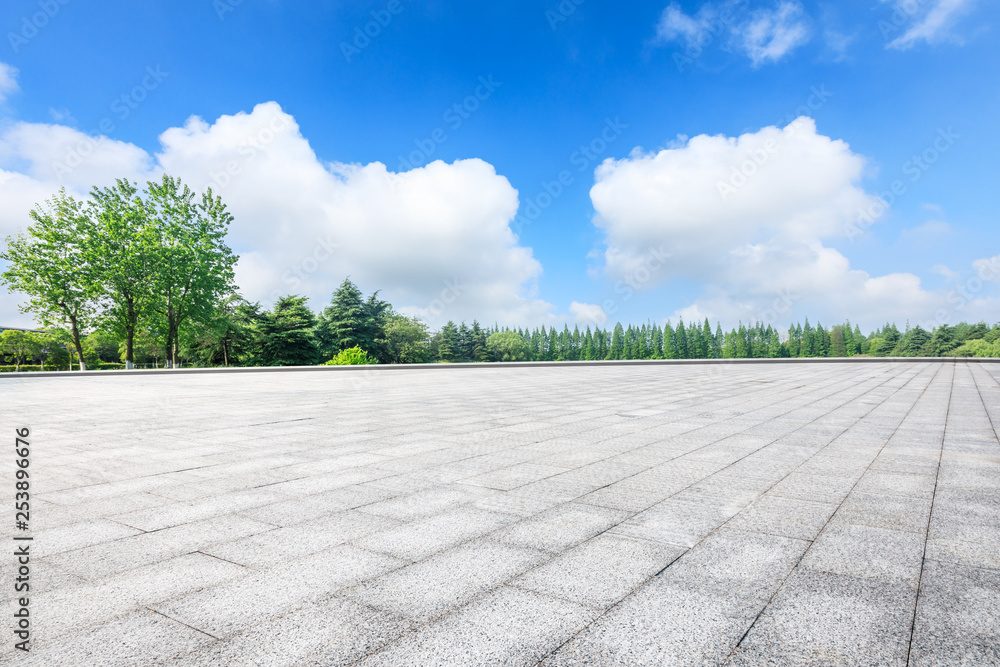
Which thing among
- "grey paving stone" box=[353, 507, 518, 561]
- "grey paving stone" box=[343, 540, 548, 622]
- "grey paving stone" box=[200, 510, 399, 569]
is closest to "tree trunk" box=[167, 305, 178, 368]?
"grey paving stone" box=[200, 510, 399, 569]

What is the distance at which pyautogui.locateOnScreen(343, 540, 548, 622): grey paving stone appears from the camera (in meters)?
2.26

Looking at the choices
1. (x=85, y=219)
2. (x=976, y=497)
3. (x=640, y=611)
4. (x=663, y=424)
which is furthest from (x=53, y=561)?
(x=85, y=219)

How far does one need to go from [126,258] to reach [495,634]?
38735 mm

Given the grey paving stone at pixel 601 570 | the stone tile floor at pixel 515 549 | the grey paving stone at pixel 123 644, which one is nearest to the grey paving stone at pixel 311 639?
the stone tile floor at pixel 515 549

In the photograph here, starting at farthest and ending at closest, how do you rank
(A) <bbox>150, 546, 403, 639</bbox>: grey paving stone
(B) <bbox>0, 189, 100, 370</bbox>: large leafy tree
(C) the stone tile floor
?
(B) <bbox>0, 189, 100, 370</bbox>: large leafy tree → (A) <bbox>150, 546, 403, 639</bbox>: grey paving stone → (C) the stone tile floor

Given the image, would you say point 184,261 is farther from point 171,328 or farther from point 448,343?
point 448,343

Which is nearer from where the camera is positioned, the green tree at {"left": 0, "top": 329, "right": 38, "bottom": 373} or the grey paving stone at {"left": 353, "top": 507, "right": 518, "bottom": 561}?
the grey paving stone at {"left": 353, "top": 507, "right": 518, "bottom": 561}

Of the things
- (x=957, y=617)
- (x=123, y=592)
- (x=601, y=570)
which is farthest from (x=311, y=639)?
(x=957, y=617)

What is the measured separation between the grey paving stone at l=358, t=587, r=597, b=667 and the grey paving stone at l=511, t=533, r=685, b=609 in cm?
11

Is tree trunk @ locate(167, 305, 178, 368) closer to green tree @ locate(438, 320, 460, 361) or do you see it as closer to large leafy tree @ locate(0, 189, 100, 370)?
large leafy tree @ locate(0, 189, 100, 370)

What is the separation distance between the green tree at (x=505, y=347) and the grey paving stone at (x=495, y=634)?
71.8 metres

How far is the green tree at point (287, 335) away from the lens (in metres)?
43.6

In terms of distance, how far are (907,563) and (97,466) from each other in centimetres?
670

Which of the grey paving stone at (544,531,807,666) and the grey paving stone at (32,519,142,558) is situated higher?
Answer: the grey paving stone at (544,531,807,666)
